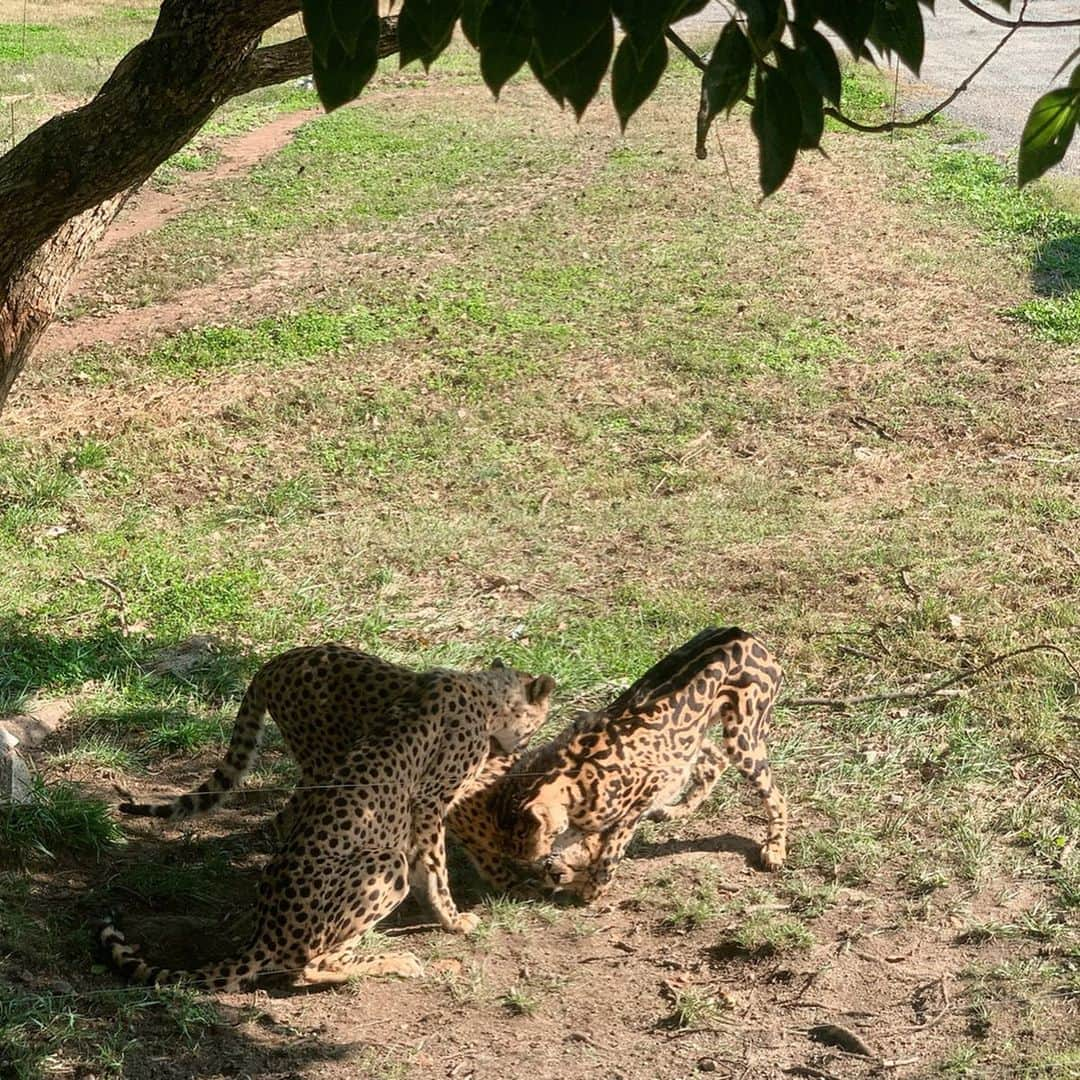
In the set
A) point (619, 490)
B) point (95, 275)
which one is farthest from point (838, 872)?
point (95, 275)

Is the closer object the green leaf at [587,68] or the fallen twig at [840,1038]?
the green leaf at [587,68]

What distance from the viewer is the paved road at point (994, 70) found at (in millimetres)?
15548

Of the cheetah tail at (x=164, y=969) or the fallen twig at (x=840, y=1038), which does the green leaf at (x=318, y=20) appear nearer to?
the cheetah tail at (x=164, y=969)

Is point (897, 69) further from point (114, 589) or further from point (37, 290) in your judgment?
point (114, 589)

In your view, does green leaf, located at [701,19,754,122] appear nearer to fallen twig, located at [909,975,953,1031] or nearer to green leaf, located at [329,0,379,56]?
green leaf, located at [329,0,379,56]

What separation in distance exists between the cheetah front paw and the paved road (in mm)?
10376

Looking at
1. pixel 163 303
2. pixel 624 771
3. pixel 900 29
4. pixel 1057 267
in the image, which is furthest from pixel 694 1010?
pixel 1057 267

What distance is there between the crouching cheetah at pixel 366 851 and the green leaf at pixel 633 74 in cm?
312

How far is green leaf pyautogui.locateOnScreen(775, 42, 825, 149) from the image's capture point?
2252 millimetres

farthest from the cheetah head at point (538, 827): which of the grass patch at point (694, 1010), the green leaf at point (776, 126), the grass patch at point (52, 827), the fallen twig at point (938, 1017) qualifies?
the green leaf at point (776, 126)

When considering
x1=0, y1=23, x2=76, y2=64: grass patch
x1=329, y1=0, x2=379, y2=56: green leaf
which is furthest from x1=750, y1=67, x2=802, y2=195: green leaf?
x1=0, y1=23, x2=76, y2=64: grass patch

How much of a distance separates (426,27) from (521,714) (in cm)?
373

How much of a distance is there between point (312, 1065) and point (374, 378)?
20.3 feet

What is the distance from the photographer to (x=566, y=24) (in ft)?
6.55
